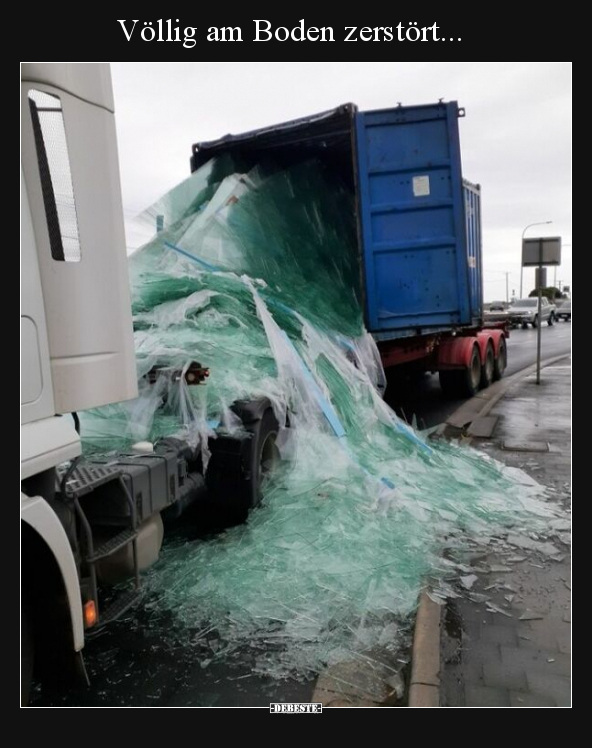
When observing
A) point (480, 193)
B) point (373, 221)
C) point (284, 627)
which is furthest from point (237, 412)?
point (480, 193)

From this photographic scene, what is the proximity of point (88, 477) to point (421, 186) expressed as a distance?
Result: 16.0 ft

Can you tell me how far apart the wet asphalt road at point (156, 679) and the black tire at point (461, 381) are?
25.5ft

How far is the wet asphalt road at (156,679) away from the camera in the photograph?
2.75m

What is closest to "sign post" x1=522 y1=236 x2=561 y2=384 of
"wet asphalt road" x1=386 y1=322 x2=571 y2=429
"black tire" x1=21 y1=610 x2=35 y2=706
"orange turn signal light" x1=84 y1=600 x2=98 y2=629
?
"wet asphalt road" x1=386 y1=322 x2=571 y2=429

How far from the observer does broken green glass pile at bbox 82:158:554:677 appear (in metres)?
3.39

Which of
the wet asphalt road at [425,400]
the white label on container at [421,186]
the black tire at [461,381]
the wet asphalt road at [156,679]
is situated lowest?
the wet asphalt road at [425,400]

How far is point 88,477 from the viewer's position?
263cm

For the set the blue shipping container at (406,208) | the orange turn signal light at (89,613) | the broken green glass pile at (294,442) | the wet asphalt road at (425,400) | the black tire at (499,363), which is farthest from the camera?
the black tire at (499,363)

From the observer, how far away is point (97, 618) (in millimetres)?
2492

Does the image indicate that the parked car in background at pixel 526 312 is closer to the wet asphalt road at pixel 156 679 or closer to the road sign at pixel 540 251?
the road sign at pixel 540 251

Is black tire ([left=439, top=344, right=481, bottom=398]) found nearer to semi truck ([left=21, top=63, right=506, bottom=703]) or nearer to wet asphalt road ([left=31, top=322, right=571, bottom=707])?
semi truck ([left=21, top=63, right=506, bottom=703])

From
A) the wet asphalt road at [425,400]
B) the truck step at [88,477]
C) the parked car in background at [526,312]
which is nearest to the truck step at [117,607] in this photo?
the truck step at [88,477]

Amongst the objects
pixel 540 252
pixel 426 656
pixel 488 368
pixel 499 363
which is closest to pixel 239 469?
pixel 426 656

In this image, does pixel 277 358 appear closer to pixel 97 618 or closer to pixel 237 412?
pixel 237 412
